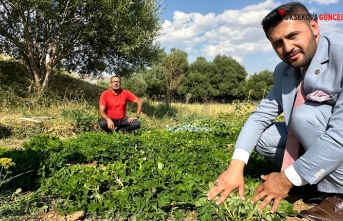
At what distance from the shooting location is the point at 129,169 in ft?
9.41

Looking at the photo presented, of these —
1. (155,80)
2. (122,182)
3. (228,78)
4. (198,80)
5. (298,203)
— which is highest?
(228,78)

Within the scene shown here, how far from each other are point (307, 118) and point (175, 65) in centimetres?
3627

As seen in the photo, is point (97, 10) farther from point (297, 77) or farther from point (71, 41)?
point (297, 77)

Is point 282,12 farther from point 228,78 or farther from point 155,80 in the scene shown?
point 228,78

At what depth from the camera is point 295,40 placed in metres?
1.78

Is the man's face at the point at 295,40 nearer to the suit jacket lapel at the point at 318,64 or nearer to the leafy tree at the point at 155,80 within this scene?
the suit jacket lapel at the point at 318,64

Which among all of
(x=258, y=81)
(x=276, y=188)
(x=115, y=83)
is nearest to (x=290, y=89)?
(x=276, y=188)

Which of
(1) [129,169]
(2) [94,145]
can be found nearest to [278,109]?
(1) [129,169]

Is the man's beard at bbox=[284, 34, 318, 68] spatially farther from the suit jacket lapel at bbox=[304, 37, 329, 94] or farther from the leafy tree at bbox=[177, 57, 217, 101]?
the leafy tree at bbox=[177, 57, 217, 101]

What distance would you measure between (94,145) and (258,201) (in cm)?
285

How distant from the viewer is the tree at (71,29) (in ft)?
30.5

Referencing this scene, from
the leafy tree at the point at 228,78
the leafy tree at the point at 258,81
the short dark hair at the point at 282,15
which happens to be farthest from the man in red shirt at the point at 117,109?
the leafy tree at the point at 258,81

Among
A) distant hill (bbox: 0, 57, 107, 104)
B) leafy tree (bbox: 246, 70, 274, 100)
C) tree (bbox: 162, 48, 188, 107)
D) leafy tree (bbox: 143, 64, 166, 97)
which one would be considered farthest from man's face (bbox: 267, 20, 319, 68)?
leafy tree (bbox: 246, 70, 274, 100)

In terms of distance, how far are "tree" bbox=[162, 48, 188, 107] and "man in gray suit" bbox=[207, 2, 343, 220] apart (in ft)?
108
